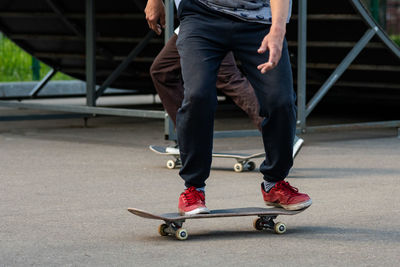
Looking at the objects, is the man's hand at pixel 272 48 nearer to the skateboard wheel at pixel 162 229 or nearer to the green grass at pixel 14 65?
the skateboard wheel at pixel 162 229

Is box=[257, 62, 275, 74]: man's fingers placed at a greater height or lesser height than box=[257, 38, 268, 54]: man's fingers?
lesser

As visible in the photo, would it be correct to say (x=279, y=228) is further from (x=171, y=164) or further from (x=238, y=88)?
(x=171, y=164)

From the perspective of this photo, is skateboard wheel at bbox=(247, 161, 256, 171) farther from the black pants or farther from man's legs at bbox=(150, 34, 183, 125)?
the black pants

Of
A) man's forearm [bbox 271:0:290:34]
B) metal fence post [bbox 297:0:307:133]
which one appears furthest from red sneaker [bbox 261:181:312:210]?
metal fence post [bbox 297:0:307:133]

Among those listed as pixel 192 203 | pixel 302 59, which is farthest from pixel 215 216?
pixel 302 59

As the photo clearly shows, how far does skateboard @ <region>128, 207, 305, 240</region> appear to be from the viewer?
4309 mm

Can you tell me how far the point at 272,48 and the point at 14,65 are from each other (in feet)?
43.5

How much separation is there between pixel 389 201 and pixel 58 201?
1.91m

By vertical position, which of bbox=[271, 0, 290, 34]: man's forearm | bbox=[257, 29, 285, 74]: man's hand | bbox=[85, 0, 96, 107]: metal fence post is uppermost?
bbox=[271, 0, 290, 34]: man's forearm

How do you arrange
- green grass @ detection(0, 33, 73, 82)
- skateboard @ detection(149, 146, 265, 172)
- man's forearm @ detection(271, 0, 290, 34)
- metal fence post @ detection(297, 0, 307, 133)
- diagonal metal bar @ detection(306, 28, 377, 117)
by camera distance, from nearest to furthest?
man's forearm @ detection(271, 0, 290, 34)
skateboard @ detection(149, 146, 265, 172)
metal fence post @ detection(297, 0, 307, 133)
diagonal metal bar @ detection(306, 28, 377, 117)
green grass @ detection(0, 33, 73, 82)

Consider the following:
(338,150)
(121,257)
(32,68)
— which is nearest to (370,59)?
(338,150)

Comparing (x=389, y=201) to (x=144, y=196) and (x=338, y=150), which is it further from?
(x=338, y=150)

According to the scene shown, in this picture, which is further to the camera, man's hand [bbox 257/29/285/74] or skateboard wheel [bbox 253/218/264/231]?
skateboard wheel [bbox 253/218/264/231]

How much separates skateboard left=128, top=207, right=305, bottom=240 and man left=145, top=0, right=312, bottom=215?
5 centimetres
